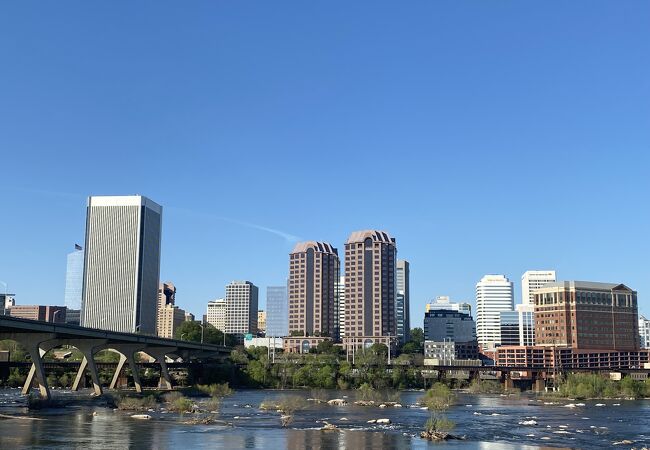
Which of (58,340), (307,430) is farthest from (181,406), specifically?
(58,340)

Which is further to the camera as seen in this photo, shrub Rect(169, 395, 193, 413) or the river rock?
shrub Rect(169, 395, 193, 413)

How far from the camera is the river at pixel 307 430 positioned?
8062 cm

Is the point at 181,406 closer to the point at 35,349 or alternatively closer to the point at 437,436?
the point at 35,349

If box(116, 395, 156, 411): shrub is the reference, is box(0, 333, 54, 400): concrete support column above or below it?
above

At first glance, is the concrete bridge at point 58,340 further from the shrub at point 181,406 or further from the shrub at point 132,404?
the shrub at point 181,406

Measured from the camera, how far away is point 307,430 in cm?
9481

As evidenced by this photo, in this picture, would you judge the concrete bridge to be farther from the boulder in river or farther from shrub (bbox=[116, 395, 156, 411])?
the boulder in river

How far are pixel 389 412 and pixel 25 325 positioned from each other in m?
62.6

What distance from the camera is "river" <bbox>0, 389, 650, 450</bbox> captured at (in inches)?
3174

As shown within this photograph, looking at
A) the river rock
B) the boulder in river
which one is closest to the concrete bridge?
the river rock

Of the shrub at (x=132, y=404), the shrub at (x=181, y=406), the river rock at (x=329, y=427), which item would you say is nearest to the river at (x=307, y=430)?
the river rock at (x=329, y=427)

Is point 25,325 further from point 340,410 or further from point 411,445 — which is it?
point 411,445

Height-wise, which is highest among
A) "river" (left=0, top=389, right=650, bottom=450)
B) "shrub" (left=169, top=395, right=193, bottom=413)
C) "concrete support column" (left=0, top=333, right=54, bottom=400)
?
"concrete support column" (left=0, top=333, right=54, bottom=400)

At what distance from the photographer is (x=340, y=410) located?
132125mm
